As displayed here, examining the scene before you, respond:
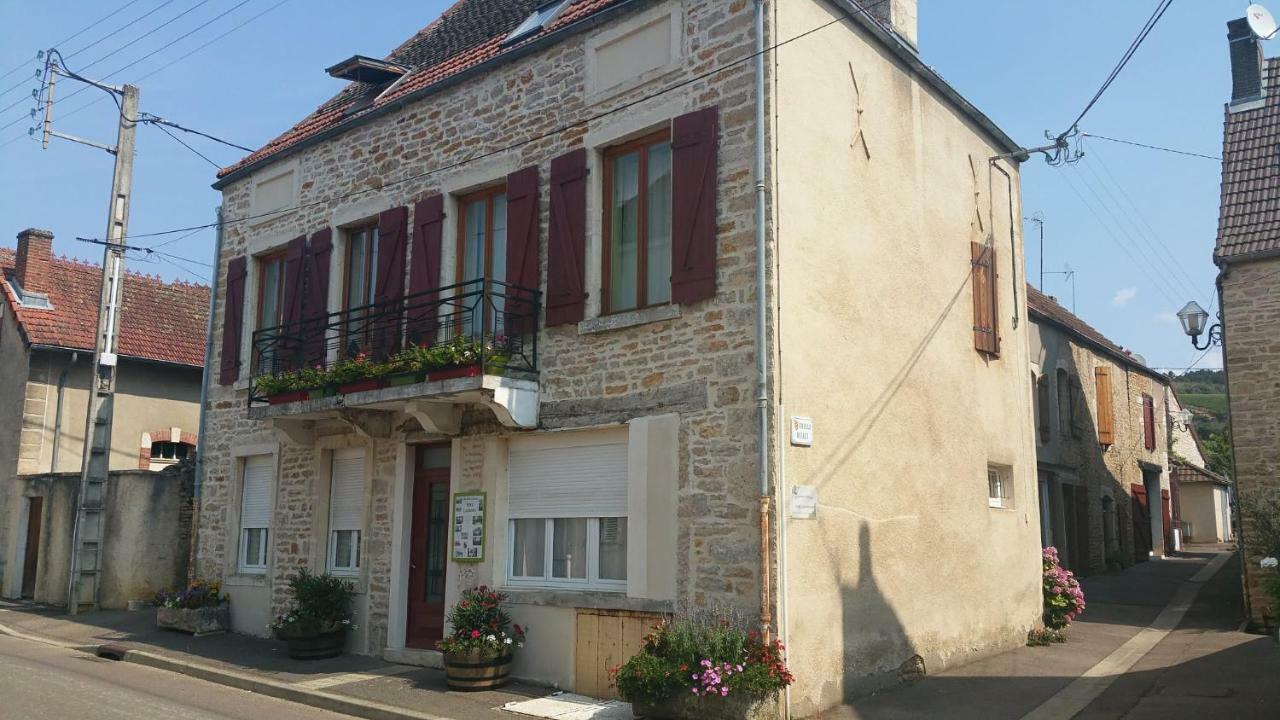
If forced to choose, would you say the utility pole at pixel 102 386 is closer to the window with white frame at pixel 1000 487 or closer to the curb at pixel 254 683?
the curb at pixel 254 683

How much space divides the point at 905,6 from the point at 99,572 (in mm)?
A: 14972

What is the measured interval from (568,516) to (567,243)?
2.81m

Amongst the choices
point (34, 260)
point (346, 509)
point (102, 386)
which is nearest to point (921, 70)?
point (346, 509)

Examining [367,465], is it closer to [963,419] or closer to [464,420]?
[464,420]

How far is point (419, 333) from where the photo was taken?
1201cm

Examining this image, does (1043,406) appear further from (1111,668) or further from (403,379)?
(403,379)

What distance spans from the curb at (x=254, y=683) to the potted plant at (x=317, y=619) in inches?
34.2

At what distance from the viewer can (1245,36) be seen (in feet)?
53.8

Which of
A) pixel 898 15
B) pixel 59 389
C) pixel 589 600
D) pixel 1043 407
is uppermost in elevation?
pixel 898 15

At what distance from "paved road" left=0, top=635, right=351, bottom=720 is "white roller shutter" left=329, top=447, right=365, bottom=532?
2.53 metres

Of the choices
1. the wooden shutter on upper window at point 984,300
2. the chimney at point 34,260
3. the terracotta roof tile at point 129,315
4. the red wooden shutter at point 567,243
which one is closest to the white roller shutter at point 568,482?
the red wooden shutter at point 567,243

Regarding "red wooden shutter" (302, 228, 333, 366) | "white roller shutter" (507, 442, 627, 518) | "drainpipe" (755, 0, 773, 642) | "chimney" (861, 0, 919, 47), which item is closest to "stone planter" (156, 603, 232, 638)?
"red wooden shutter" (302, 228, 333, 366)

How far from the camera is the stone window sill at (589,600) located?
363 inches

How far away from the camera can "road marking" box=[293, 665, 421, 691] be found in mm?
10344
